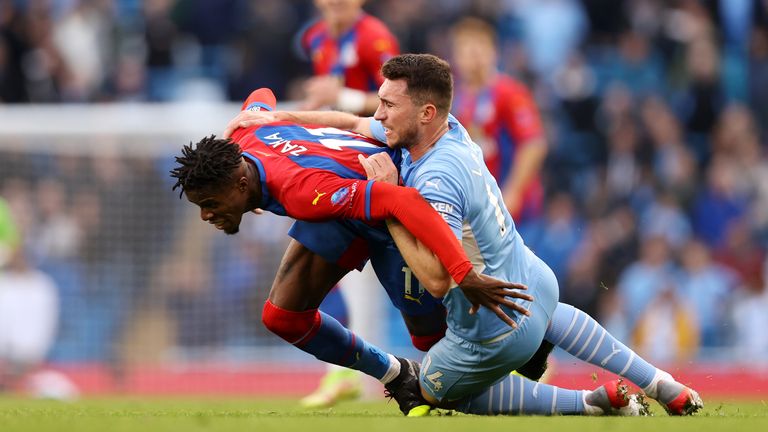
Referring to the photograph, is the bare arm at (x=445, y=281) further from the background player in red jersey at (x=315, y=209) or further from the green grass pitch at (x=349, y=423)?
the green grass pitch at (x=349, y=423)

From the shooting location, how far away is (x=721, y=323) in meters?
12.6

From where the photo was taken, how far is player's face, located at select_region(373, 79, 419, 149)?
6.18 m

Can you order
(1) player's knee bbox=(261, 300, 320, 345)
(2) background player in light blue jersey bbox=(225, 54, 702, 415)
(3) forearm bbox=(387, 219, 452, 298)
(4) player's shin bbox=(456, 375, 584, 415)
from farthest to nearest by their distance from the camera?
(1) player's knee bbox=(261, 300, 320, 345), (4) player's shin bbox=(456, 375, 584, 415), (2) background player in light blue jersey bbox=(225, 54, 702, 415), (3) forearm bbox=(387, 219, 452, 298)

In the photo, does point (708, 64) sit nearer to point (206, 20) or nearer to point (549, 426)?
point (206, 20)

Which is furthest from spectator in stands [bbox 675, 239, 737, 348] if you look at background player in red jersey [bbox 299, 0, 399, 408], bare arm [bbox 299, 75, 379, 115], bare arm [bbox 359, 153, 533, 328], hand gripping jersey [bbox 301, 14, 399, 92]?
bare arm [bbox 359, 153, 533, 328]

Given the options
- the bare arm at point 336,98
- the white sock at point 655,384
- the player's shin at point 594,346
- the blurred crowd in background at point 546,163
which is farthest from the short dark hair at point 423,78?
the blurred crowd in background at point 546,163

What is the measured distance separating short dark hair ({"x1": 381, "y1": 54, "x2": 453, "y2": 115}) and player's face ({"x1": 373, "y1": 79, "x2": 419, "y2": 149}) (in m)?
→ 0.03

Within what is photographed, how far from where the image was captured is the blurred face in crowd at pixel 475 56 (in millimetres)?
9922


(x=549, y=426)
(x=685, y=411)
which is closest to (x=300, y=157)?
(x=549, y=426)

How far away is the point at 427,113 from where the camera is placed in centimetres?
619

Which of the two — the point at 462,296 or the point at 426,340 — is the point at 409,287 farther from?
the point at 462,296

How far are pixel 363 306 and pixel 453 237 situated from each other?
5112mm

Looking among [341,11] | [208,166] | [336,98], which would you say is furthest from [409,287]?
[341,11]

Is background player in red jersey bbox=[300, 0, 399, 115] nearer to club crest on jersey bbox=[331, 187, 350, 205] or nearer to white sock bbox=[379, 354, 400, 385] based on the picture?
white sock bbox=[379, 354, 400, 385]
